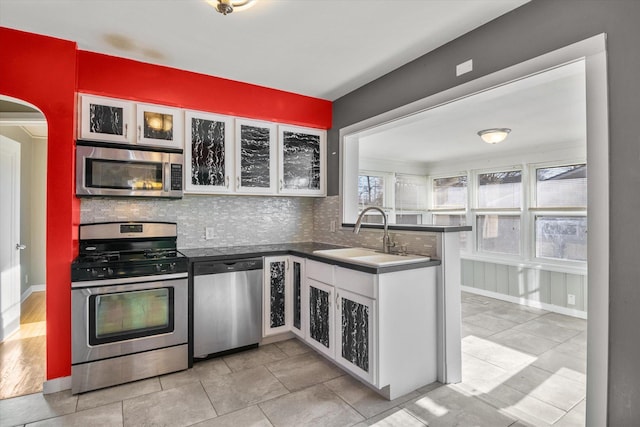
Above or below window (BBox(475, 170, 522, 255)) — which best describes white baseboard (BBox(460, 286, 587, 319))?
below

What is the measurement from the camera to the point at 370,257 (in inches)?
115

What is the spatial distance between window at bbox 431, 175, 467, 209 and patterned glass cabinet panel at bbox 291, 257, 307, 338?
4384mm

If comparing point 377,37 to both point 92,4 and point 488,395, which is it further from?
point 488,395

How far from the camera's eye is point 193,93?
10.2 ft

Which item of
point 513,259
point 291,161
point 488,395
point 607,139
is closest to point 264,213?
point 291,161

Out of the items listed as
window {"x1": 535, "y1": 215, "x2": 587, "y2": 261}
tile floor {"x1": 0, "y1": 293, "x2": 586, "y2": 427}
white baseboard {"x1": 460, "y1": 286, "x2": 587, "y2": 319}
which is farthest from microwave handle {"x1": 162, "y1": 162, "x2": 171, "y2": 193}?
window {"x1": 535, "y1": 215, "x2": 587, "y2": 261}

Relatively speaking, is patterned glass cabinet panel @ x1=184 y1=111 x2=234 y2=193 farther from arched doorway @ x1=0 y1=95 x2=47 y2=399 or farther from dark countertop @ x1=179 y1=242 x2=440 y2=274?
arched doorway @ x1=0 y1=95 x2=47 y2=399

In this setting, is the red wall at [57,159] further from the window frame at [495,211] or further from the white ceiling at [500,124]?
the window frame at [495,211]

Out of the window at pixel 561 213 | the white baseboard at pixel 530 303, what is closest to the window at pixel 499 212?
the window at pixel 561 213

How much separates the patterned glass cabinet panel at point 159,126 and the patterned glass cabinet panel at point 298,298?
1.51 m

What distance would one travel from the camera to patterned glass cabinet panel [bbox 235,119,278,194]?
3.34 meters

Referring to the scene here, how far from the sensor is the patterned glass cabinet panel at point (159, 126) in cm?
288

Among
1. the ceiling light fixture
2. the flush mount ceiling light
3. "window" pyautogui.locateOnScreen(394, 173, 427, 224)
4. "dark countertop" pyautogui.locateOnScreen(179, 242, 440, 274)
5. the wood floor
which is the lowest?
the wood floor

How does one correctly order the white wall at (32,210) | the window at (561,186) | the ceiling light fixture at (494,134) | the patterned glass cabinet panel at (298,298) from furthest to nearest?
the window at (561,186), the white wall at (32,210), the ceiling light fixture at (494,134), the patterned glass cabinet panel at (298,298)
